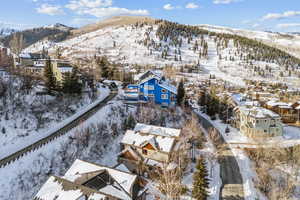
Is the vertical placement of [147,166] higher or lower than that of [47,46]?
lower

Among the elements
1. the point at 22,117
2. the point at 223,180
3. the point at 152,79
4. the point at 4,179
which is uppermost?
the point at 152,79

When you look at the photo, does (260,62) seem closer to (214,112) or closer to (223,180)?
(214,112)

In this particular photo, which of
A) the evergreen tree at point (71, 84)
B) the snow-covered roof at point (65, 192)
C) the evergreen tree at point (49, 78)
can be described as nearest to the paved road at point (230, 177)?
the snow-covered roof at point (65, 192)

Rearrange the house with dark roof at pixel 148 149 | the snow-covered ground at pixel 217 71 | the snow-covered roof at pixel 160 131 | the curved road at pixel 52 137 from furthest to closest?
the snow-covered ground at pixel 217 71 < the snow-covered roof at pixel 160 131 < the house with dark roof at pixel 148 149 < the curved road at pixel 52 137

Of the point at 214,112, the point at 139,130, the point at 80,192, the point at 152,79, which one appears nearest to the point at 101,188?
the point at 80,192

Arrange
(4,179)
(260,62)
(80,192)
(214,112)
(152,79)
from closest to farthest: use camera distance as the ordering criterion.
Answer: (80,192), (4,179), (152,79), (214,112), (260,62)

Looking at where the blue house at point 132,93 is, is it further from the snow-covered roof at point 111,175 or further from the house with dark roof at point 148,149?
the snow-covered roof at point 111,175

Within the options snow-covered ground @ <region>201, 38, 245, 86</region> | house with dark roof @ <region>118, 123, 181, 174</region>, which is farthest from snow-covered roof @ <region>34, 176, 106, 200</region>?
snow-covered ground @ <region>201, 38, 245, 86</region>

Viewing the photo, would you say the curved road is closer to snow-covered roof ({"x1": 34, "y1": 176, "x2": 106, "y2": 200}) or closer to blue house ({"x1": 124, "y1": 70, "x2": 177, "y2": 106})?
blue house ({"x1": 124, "y1": 70, "x2": 177, "y2": 106})
